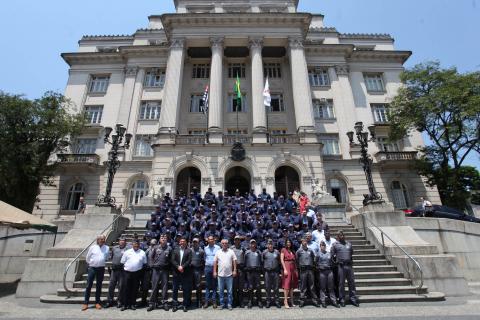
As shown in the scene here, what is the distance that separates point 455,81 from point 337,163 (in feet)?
37.2

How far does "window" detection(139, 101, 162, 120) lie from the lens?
91.2ft

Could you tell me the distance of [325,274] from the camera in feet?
25.7

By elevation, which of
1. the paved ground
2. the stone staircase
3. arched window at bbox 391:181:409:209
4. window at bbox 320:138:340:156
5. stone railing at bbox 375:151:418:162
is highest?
window at bbox 320:138:340:156

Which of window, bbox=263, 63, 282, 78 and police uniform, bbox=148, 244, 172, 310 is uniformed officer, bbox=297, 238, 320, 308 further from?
window, bbox=263, 63, 282, 78

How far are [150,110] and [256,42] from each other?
1262 cm

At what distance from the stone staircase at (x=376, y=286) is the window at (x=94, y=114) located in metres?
22.2

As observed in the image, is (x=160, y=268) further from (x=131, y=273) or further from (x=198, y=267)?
(x=198, y=267)

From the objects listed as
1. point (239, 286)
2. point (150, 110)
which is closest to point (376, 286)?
point (239, 286)

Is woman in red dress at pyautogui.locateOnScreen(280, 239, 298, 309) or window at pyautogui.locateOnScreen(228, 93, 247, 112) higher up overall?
window at pyautogui.locateOnScreen(228, 93, 247, 112)

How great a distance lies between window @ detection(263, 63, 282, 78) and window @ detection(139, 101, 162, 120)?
11777mm

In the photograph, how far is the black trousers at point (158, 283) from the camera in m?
7.52

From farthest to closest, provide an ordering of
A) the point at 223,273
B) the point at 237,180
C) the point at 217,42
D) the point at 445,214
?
the point at 217,42 → the point at 237,180 → the point at 445,214 → the point at 223,273

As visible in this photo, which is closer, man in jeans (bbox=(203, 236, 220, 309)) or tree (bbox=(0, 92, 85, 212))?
man in jeans (bbox=(203, 236, 220, 309))

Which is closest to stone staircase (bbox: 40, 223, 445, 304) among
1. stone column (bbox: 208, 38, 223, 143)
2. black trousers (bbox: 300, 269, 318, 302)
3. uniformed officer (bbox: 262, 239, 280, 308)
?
black trousers (bbox: 300, 269, 318, 302)
